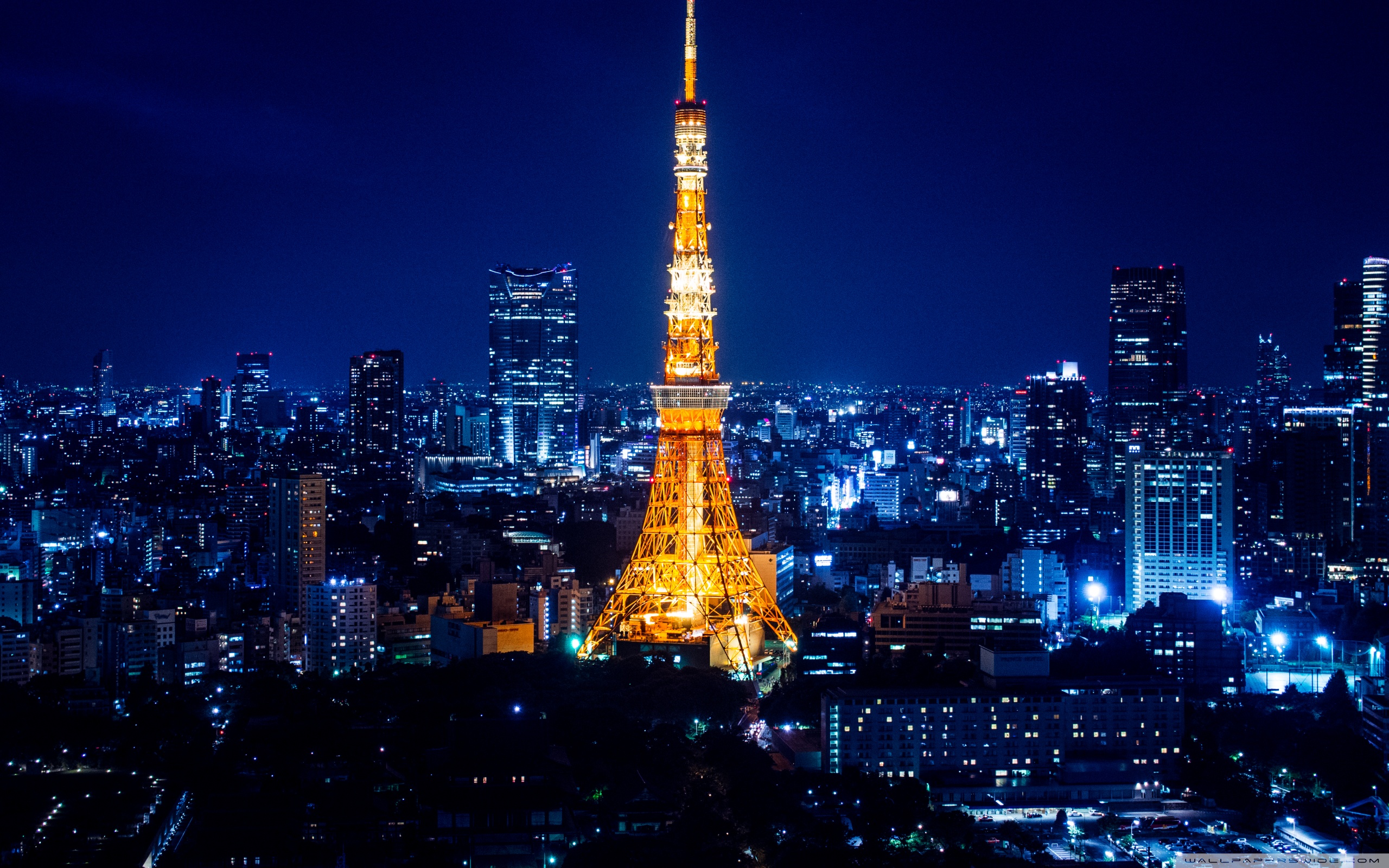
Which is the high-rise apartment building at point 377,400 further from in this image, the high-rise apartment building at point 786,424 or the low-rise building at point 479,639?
the low-rise building at point 479,639

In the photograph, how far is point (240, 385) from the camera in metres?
44.8

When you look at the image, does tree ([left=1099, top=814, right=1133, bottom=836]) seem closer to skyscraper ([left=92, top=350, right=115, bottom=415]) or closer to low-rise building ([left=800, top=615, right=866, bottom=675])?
low-rise building ([left=800, top=615, right=866, bottom=675])

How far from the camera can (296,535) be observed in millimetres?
21234

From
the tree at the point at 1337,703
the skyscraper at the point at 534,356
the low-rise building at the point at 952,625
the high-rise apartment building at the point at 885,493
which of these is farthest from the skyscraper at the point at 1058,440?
the tree at the point at 1337,703

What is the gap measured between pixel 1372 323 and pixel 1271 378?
926 cm

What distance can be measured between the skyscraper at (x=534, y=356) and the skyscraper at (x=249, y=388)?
18.8 ft

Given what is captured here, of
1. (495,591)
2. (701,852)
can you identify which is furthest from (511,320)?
(701,852)

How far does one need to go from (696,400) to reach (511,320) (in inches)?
1124

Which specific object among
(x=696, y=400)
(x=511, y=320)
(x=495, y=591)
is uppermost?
(x=511, y=320)

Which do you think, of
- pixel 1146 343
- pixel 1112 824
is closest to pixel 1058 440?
pixel 1146 343

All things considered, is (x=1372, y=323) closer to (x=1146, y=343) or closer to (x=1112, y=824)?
(x=1146, y=343)

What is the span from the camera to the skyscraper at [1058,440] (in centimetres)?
3300

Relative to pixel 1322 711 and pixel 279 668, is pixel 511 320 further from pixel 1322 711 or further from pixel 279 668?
pixel 1322 711

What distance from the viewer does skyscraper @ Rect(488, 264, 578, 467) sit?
4331cm
